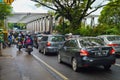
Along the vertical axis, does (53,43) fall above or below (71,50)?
below

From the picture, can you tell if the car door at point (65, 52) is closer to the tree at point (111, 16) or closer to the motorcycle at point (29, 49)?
the motorcycle at point (29, 49)

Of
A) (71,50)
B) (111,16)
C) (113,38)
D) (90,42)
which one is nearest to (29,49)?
(113,38)

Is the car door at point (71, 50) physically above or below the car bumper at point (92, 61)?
above

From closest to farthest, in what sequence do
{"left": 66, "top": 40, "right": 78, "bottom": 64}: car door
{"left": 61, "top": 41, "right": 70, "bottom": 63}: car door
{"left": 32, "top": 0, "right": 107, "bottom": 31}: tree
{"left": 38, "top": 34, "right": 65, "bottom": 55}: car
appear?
{"left": 66, "top": 40, "right": 78, "bottom": 64}: car door, {"left": 61, "top": 41, "right": 70, "bottom": 63}: car door, {"left": 38, "top": 34, "right": 65, "bottom": 55}: car, {"left": 32, "top": 0, "right": 107, "bottom": 31}: tree

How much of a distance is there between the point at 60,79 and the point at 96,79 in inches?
51.3

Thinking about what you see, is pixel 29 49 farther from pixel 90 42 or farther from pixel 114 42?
pixel 90 42

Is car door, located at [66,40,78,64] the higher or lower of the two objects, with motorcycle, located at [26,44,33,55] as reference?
higher

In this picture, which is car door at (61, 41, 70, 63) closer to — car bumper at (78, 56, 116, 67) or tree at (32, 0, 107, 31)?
car bumper at (78, 56, 116, 67)

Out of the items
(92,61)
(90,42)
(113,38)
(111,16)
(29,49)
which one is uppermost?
(111,16)

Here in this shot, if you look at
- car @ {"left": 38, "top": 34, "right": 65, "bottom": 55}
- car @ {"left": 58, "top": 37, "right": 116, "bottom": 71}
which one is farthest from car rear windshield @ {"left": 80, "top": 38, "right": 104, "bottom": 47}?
car @ {"left": 38, "top": 34, "right": 65, "bottom": 55}

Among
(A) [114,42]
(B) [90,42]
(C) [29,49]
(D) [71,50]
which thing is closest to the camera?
(B) [90,42]

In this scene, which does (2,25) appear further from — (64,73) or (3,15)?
(64,73)

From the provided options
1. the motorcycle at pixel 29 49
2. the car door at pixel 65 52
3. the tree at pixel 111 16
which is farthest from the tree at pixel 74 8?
the car door at pixel 65 52

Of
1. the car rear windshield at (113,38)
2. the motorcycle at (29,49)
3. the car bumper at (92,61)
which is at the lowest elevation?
A: the motorcycle at (29,49)
